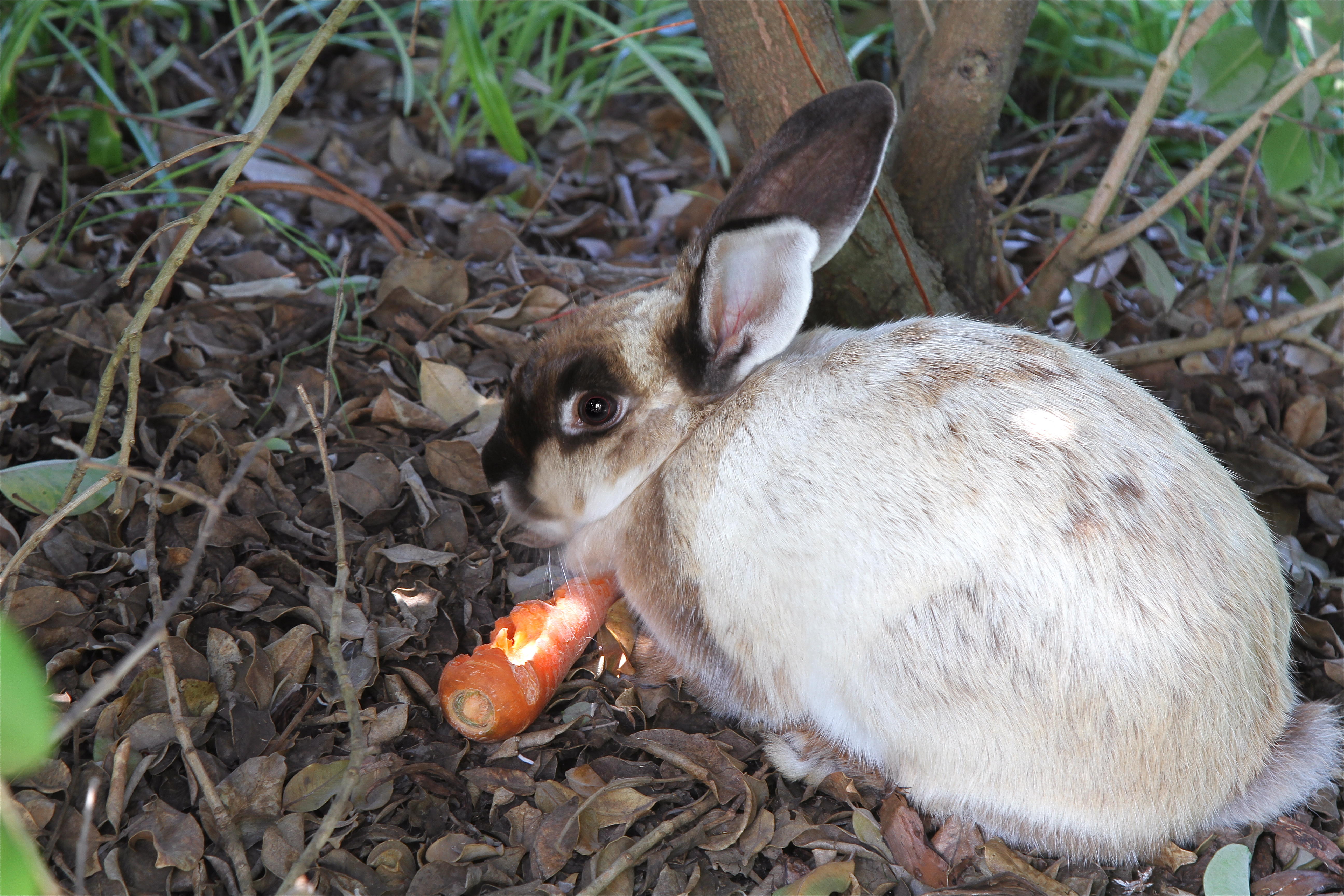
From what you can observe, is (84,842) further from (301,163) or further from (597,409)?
(301,163)

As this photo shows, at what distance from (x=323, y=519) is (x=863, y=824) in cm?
183

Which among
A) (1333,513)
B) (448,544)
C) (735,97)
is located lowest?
(1333,513)

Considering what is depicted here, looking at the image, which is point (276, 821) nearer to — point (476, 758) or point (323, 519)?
point (476, 758)

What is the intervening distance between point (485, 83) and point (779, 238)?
233cm

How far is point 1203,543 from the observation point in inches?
100

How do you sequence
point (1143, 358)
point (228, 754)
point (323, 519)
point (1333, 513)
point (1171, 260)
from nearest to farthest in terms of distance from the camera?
point (228, 754), point (323, 519), point (1333, 513), point (1143, 358), point (1171, 260)

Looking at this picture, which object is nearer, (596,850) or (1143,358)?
(596,850)

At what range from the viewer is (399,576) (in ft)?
10.6

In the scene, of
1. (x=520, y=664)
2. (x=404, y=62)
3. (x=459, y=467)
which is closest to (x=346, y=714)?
(x=520, y=664)

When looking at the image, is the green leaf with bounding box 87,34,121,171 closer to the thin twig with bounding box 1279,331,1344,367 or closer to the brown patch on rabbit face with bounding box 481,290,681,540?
the brown patch on rabbit face with bounding box 481,290,681,540

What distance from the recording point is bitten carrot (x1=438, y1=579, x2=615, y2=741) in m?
2.76

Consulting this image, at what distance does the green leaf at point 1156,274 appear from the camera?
378cm

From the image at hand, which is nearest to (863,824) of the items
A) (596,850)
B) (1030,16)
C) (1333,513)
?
(596,850)

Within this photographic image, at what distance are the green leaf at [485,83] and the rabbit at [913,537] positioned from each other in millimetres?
1817
